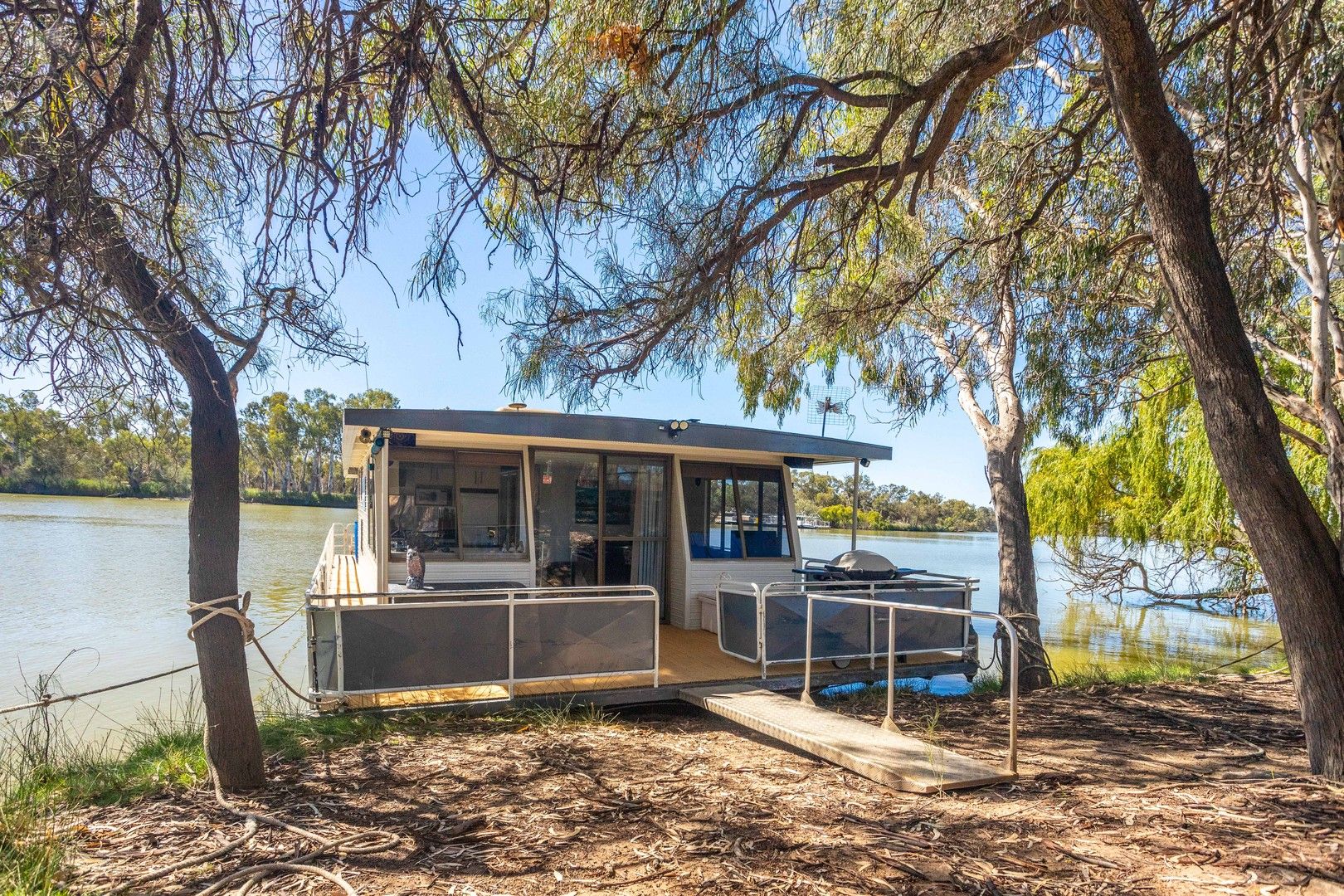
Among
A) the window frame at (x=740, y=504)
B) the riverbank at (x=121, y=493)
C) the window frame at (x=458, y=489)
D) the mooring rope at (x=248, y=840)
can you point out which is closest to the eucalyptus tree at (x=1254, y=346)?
the window frame at (x=740, y=504)

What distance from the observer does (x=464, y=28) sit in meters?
4.79

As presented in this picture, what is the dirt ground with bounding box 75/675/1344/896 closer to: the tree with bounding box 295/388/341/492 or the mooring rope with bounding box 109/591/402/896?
the mooring rope with bounding box 109/591/402/896

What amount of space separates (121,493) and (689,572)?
5447cm

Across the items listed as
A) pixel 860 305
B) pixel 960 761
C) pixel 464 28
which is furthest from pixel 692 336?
pixel 960 761

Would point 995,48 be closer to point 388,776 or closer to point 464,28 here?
point 464,28

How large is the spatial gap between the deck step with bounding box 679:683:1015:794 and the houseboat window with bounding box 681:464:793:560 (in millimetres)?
2995

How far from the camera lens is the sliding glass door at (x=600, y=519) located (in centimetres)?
873

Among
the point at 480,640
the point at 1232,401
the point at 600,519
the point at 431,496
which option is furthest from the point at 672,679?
the point at 1232,401

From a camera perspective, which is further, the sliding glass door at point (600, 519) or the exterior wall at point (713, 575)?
the exterior wall at point (713, 575)

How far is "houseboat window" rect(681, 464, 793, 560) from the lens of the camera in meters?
9.48

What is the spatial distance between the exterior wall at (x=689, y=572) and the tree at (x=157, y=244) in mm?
5439

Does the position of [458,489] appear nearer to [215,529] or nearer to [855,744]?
[215,529]

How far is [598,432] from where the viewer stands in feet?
25.1

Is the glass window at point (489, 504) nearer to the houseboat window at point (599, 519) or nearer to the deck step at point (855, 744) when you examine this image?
the houseboat window at point (599, 519)
